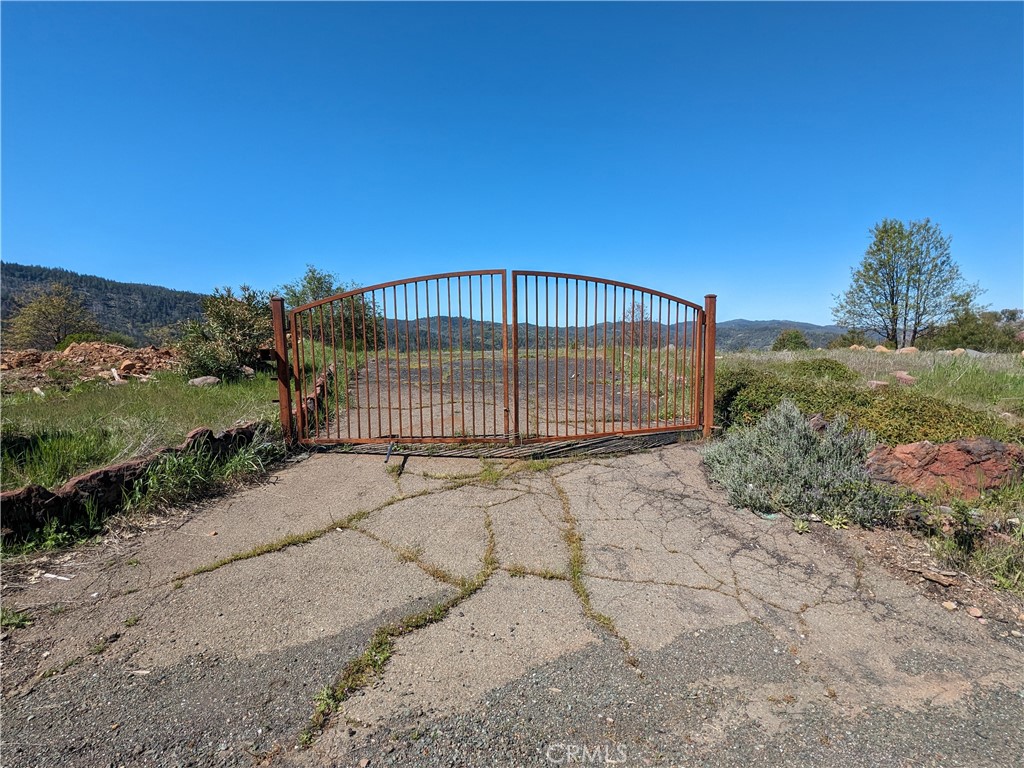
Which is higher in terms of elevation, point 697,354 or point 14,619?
point 697,354

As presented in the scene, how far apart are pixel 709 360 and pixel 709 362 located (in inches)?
1.0

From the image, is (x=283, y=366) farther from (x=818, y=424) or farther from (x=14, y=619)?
(x=818, y=424)

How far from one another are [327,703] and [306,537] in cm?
152

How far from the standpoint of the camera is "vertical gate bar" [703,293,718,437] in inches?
206

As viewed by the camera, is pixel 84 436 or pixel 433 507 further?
pixel 84 436

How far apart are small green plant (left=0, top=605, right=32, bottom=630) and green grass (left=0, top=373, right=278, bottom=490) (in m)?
1.52

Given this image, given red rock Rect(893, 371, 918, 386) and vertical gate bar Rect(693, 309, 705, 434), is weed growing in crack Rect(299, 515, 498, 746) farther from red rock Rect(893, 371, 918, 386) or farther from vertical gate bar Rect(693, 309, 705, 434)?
red rock Rect(893, 371, 918, 386)

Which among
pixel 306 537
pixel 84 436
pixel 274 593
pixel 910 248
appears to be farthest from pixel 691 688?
pixel 910 248

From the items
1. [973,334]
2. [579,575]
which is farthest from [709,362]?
[973,334]

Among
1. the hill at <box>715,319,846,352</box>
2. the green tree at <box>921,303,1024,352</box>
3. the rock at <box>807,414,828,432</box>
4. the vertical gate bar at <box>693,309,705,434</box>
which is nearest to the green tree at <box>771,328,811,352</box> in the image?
the hill at <box>715,319,846,352</box>

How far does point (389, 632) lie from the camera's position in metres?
2.09

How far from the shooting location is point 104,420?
15.5ft

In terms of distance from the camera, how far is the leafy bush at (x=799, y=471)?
10.5 ft

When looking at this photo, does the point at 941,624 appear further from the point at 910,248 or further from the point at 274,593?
the point at 910,248
